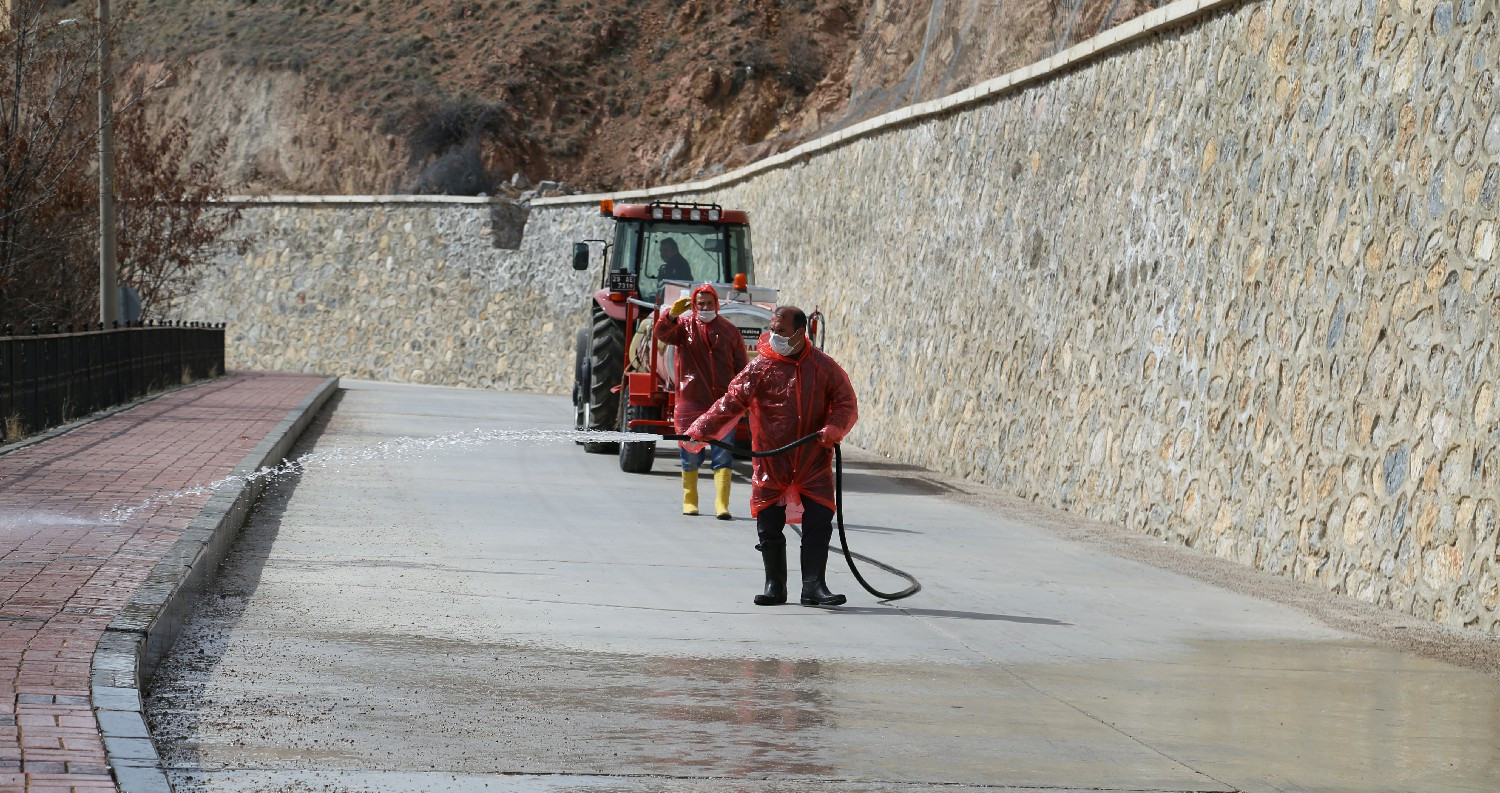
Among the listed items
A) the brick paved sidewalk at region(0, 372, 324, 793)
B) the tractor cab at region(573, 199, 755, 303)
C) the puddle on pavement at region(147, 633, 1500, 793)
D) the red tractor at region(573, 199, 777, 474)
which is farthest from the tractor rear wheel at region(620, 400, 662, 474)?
the puddle on pavement at region(147, 633, 1500, 793)

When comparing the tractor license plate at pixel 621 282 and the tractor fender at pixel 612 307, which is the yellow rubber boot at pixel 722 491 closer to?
the tractor fender at pixel 612 307

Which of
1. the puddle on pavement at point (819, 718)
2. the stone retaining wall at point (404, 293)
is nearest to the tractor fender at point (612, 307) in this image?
the puddle on pavement at point (819, 718)

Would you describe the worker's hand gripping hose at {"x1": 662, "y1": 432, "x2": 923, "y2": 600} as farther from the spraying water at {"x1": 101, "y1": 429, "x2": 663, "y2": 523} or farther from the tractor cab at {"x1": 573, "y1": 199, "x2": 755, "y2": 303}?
the tractor cab at {"x1": 573, "y1": 199, "x2": 755, "y2": 303}

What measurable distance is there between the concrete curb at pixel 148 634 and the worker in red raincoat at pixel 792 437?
10.0ft

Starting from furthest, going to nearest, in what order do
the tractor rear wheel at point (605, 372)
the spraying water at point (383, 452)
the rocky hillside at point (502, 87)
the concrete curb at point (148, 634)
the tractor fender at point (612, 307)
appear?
1. the rocky hillside at point (502, 87)
2. the tractor fender at point (612, 307)
3. the tractor rear wheel at point (605, 372)
4. the spraying water at point (383, 452)
5. the concrete curb at point (148, 634)

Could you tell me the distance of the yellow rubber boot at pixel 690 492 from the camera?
1491cm

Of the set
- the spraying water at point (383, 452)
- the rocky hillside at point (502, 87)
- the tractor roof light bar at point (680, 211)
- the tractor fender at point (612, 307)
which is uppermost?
the rocky hillside at point (502, 87)

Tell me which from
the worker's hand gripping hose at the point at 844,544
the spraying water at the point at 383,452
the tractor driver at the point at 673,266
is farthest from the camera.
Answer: the tractor driver at the point at 673,266

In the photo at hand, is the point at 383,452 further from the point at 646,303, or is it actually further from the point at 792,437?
the point at 792,437

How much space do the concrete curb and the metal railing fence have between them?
5.55 meters

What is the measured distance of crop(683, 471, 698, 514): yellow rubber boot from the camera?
1491 centimetres

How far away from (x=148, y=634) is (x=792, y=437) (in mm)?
3935

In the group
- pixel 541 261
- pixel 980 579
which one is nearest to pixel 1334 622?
pixel 980 579

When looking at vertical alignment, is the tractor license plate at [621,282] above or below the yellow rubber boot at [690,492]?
above
